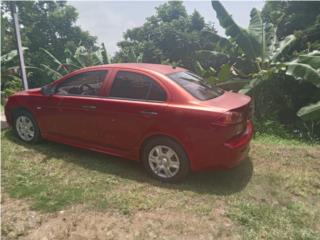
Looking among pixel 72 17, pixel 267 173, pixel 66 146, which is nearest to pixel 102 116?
pixel 66 146

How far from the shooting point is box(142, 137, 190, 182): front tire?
4.70 meters

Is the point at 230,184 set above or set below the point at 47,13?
below

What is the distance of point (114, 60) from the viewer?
46.5 ft

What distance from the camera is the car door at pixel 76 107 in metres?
5.41

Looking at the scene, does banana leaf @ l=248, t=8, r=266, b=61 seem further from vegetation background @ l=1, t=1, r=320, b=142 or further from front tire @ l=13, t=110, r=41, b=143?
front tire @ l=13, t=110, r=41, b=143

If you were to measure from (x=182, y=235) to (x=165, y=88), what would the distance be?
82.1 inches

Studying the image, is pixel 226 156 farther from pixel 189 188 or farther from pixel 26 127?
pixel 26 127

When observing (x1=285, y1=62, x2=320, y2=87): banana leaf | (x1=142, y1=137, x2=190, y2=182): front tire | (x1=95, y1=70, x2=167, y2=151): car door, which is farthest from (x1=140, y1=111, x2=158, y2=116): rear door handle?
(x1=285, y1=62, x2=320, y2=87): banana leaf

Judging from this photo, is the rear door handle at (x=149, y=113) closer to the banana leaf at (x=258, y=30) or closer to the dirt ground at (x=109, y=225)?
the dirt ground at (x=109, y=225)

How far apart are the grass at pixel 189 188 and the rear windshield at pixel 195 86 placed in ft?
4.01

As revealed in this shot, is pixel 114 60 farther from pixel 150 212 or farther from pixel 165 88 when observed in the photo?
pixel 150 212

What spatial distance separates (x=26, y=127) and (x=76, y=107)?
1.40 metres

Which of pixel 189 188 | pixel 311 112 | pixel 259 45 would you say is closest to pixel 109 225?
pixel 189 188

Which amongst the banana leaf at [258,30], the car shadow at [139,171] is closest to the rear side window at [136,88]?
the car shadow at [139,171]
